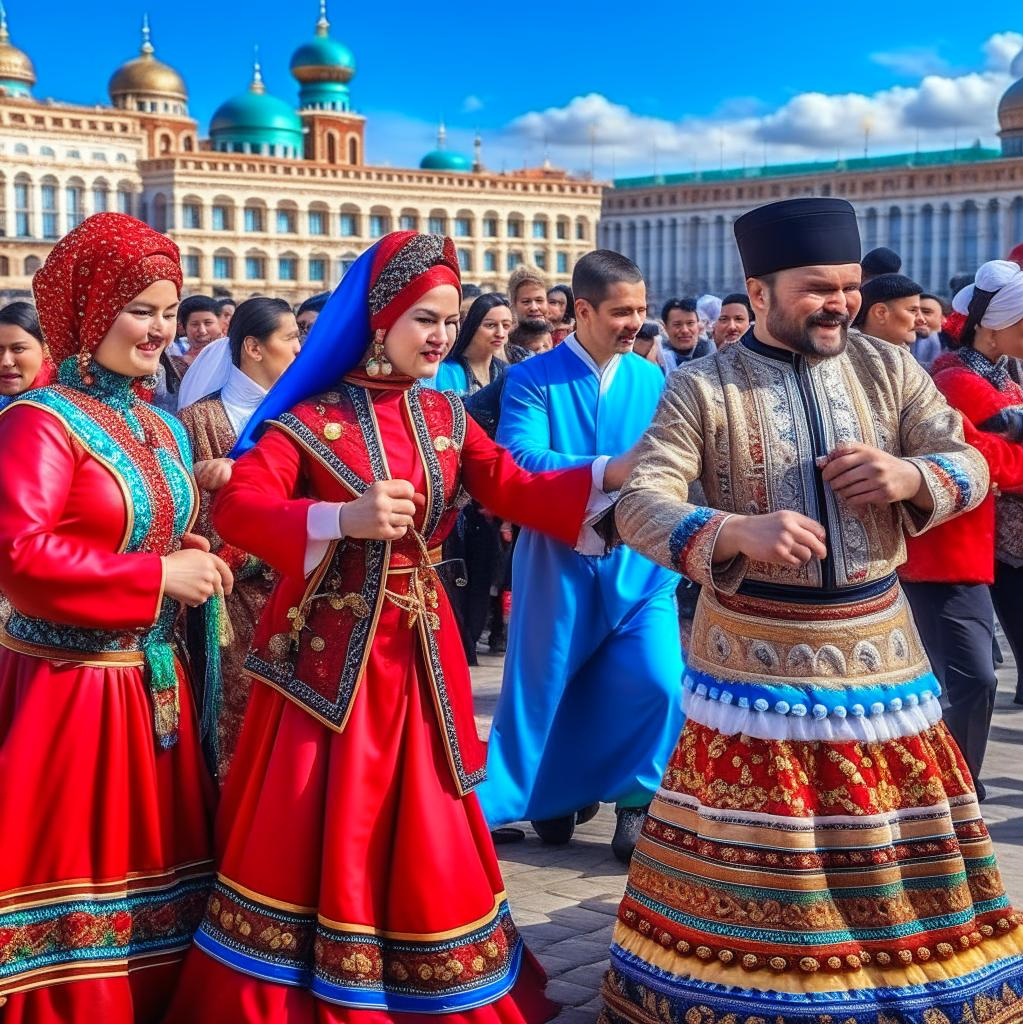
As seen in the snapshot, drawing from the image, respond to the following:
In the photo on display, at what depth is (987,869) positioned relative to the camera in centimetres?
313

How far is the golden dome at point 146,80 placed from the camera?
217 ft

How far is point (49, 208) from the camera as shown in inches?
2298

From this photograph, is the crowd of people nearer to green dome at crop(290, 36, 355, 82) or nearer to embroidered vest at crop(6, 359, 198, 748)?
embroidered vest at crop(6, 359, 198, 748)

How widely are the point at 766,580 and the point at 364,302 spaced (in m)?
0.99

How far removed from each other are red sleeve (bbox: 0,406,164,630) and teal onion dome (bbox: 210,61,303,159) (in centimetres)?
6356

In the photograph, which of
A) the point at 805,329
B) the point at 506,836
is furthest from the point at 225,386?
the point at 805,329

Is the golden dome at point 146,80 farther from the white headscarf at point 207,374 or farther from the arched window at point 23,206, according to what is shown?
the white headscarf at point 207,374

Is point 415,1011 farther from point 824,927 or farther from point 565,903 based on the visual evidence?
point 565,903

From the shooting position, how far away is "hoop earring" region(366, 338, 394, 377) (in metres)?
3.30

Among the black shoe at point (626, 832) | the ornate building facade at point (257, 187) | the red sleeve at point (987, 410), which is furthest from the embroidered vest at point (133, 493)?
the ornate building facade at point (257, 187)

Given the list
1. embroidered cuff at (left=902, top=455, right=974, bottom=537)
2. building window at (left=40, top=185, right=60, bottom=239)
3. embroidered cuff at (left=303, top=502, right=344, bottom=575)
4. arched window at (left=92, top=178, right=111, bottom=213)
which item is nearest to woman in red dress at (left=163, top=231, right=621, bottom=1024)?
embroidered cuff at (left=303, top=502, right=344, bottom=575)

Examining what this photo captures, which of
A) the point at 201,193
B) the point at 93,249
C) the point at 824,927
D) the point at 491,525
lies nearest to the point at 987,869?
the point at 824,927

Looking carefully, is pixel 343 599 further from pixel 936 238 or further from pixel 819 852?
pixel 936 238

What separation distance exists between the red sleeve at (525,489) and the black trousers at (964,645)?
1.77 metres
